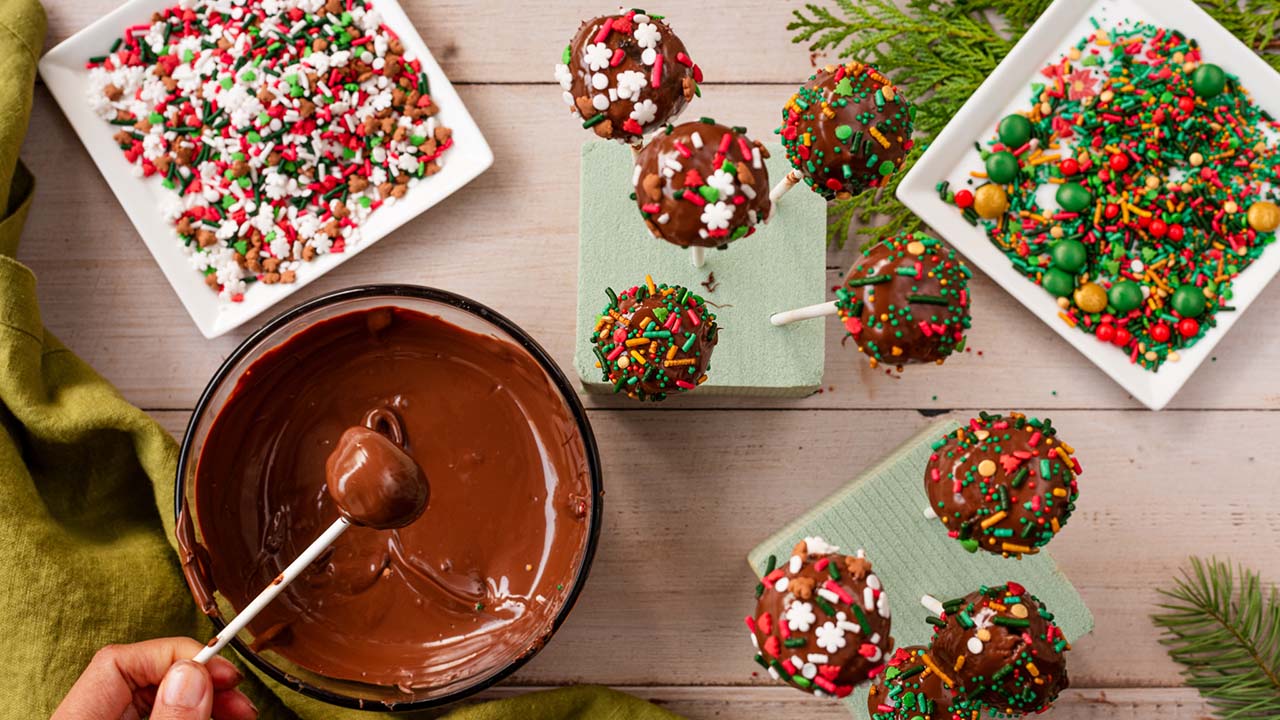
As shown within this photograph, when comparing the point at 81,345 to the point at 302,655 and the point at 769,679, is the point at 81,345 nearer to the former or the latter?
the point at 302,655

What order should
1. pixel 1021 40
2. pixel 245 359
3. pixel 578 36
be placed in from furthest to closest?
pixel 1021 40
pixel 245 359
pixel 578 36

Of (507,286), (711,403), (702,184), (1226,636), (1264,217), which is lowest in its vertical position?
(1226,636)

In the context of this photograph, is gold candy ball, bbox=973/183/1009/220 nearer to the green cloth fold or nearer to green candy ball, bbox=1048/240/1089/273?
green candy ball, bbox=1048/240/1089/273

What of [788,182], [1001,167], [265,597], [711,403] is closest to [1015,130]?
[1001,167]

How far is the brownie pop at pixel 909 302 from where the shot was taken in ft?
3.34

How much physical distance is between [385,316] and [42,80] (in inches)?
27.9

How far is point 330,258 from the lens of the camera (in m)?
1.43

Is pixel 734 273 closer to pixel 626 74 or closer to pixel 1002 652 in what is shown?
pixel 626 74

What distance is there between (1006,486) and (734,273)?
47cm

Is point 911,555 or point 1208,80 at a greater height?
point 1208,80

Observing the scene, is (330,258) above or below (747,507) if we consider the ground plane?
above

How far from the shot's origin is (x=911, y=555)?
1.38 meters

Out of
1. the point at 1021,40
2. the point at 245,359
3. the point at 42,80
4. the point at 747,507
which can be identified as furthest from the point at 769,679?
the point at 42,80

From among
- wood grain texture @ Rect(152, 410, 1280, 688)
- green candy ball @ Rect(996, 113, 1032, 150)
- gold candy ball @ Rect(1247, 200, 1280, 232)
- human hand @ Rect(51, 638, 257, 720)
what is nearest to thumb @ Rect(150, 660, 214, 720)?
human hand @ Rect(51, 638, 257, 720)
